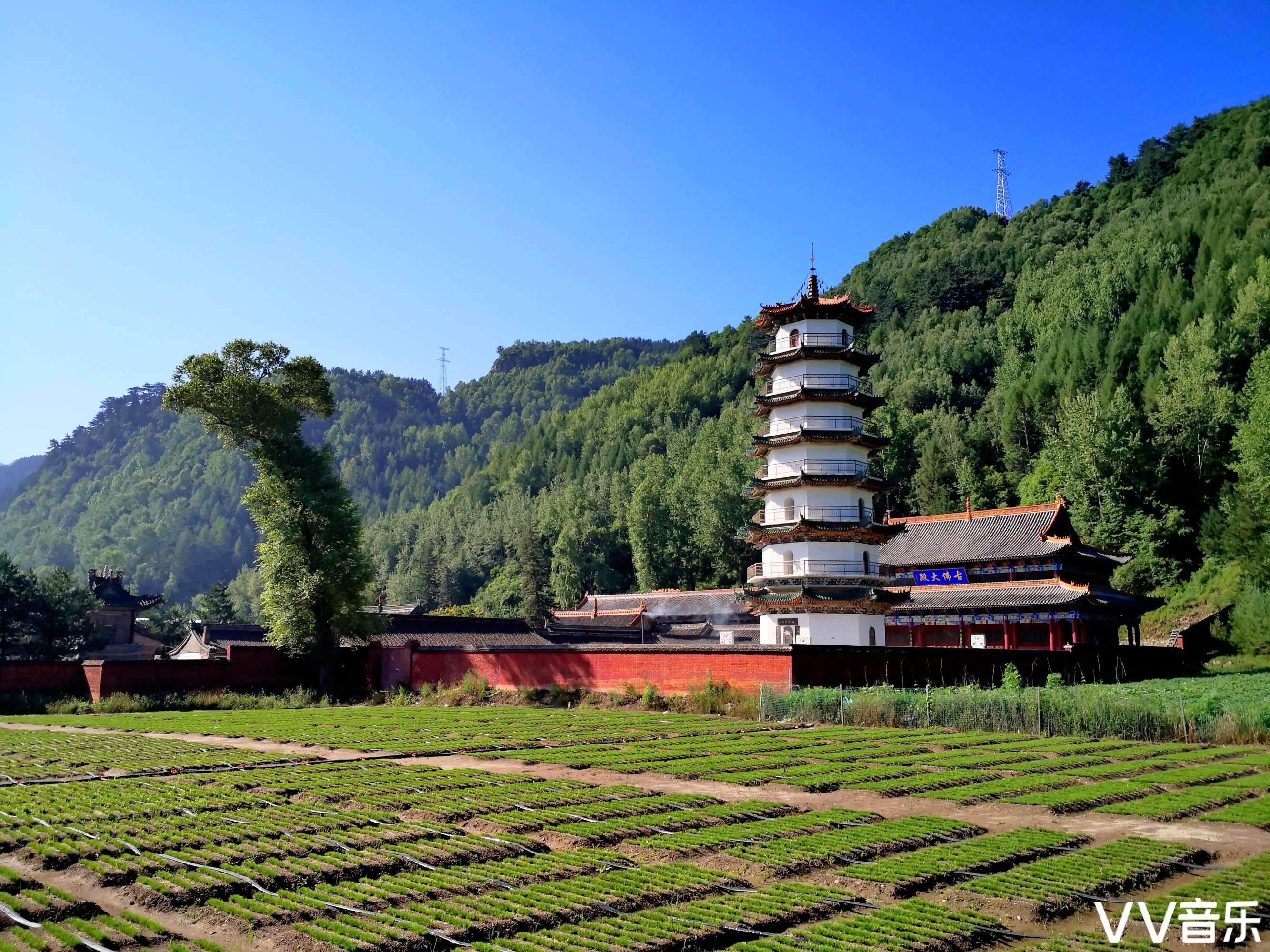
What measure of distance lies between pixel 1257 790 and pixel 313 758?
1547 cm

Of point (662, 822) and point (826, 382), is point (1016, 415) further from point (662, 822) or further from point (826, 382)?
point (662, 822)

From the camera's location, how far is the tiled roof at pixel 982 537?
149ft

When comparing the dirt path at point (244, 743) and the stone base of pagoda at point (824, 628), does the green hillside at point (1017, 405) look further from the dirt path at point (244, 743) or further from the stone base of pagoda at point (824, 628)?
the dirt path at point (244, 743)

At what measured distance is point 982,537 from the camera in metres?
47.4

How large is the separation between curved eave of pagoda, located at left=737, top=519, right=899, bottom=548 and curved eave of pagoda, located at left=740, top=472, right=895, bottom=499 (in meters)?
1.47

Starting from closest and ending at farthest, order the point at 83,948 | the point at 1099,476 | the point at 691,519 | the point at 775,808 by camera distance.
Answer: the point at 83,948 < the point at 775,808 < the point at 1099,476 < the point at 691,519

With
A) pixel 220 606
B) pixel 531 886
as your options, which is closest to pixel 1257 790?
pixel 531 886

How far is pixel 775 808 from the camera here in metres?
12.7

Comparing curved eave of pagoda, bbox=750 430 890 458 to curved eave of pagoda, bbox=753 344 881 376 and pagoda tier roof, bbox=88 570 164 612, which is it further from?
pagoda tier roof, bbox=88 570 164 612

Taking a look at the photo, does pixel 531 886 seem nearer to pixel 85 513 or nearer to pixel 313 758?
pixel 313 758

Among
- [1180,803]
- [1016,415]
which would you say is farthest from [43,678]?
[1016,415]

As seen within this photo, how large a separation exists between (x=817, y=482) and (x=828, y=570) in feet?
11.3

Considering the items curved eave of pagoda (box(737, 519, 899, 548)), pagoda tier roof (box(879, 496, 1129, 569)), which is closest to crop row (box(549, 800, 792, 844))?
curved eave of pagoda (box(737, 519, 899, 548))

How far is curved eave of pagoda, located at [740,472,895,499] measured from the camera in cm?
3797
